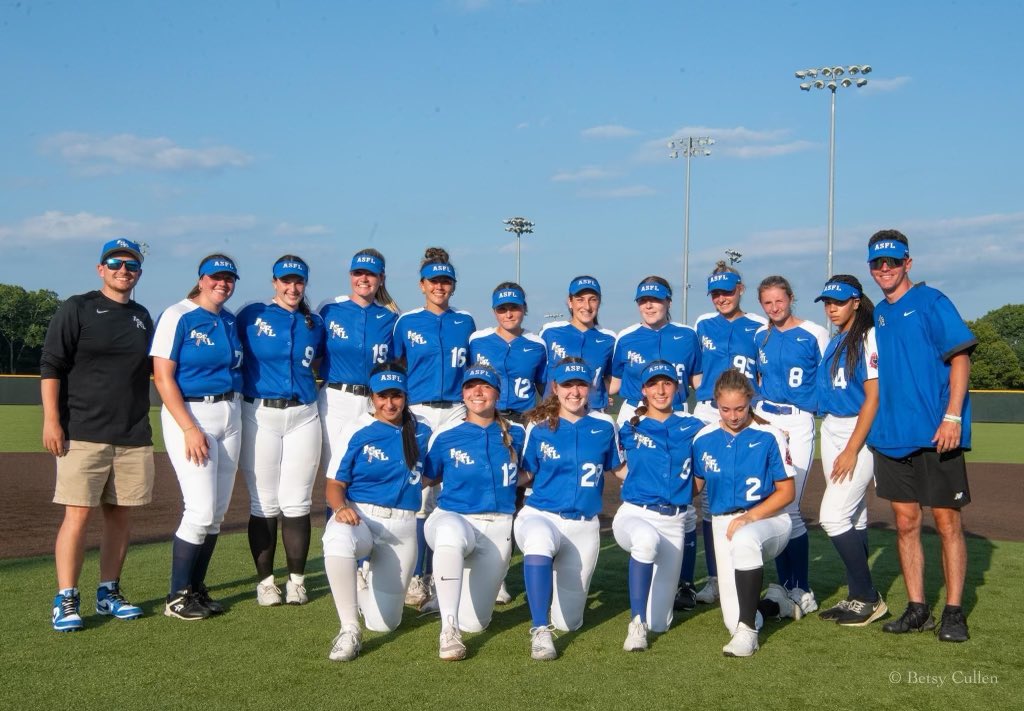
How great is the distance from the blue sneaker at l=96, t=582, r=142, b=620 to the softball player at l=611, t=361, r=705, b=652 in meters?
2.47

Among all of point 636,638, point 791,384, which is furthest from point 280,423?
point 791,384

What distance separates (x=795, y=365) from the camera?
16.6ft

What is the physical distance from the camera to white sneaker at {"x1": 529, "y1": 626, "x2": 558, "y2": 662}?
3.94m

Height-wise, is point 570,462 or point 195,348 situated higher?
point 195,348

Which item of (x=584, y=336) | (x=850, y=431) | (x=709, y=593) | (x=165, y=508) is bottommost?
(x=165, y=508)

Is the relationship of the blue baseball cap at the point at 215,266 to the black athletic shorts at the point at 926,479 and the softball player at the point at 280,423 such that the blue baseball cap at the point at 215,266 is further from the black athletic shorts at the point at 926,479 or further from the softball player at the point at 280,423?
the black athletic shorts at the point at 926,479

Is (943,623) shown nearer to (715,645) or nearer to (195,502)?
(715,645)

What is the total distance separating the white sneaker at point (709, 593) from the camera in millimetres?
5177

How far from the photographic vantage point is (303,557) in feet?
16.7

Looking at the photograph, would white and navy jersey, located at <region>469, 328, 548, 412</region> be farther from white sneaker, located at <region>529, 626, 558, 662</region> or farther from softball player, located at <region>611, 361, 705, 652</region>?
white sneaker, located at <region>529, 626, 558, 662</region>

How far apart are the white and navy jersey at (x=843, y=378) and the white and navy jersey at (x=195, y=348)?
314 cm

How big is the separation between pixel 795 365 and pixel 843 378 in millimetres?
330

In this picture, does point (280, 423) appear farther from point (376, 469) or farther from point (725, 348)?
point (725, 348)

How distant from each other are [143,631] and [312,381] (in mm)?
1522
